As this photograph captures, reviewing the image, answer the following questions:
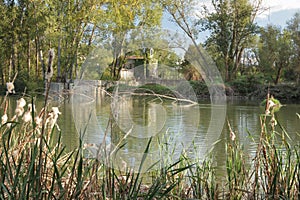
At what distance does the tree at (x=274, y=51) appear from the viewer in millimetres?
17938

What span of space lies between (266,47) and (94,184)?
18.4 metres

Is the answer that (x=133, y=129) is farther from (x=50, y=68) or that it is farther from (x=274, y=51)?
(x=274, y=51)

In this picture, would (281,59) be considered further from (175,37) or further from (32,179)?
(32,179)

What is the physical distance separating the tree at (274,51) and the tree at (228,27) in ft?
2.69

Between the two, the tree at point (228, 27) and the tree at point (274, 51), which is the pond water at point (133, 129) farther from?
the tree at point (228, 27)

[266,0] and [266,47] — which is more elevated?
[266,0]

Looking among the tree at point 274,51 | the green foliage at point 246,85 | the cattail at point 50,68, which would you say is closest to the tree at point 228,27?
the tree at point 274,51

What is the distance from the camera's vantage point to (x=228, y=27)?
64.2ft

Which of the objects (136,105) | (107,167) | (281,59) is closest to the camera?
(107,167)

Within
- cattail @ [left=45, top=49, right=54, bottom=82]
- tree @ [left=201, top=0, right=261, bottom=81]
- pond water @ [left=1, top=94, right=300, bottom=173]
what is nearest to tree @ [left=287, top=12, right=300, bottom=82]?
tree @ [left=201, top=0, right=261, bottom=81]

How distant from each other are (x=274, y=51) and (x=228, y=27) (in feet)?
8.07

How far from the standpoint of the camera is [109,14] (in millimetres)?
14680

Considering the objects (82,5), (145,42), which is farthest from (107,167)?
(82,5)

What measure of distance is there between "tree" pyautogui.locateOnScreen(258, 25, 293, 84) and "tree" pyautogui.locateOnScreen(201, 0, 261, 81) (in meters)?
0.82
